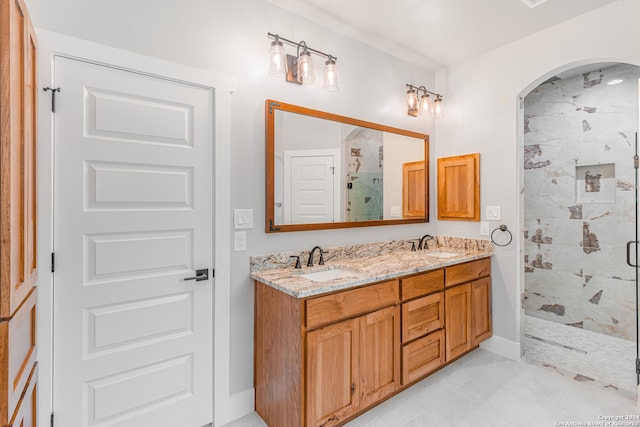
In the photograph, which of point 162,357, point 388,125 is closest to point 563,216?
point 388,125

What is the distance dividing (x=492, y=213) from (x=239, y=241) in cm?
227

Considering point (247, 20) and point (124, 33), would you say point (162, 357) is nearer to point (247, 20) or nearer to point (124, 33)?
point (124, 33)

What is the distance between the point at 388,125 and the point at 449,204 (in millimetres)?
1024

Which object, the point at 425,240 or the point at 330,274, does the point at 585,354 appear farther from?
the point at 330,274

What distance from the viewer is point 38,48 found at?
1.44 m

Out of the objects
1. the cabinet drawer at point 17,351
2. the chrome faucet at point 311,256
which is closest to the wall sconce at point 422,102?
the chrome faucet at point 311,256

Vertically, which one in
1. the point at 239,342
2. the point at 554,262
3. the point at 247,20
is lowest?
the point at 239,342

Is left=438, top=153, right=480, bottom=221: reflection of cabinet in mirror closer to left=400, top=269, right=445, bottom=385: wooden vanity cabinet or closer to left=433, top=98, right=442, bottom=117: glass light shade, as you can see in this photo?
left=433, top=98, right=442, bottom=117: glass light shade

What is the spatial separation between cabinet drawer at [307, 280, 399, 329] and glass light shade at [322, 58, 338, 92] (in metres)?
1.41

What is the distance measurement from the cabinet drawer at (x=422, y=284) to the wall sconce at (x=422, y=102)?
1.56 meters

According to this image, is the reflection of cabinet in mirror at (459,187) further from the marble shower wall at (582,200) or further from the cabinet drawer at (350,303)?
the cabinet drawer at (350,303)

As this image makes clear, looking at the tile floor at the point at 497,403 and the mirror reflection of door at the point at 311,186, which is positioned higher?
the mirror reflection of door at the point at 311,186

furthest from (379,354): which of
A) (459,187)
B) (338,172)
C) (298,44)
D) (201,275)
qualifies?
(298,44)

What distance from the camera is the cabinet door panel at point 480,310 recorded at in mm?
2688
